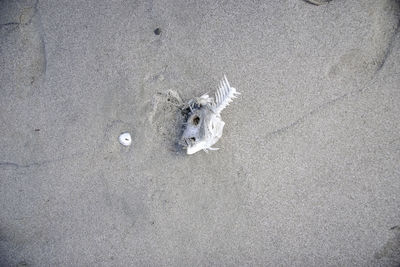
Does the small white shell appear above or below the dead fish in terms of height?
above

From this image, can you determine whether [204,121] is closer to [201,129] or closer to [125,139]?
[201,129]

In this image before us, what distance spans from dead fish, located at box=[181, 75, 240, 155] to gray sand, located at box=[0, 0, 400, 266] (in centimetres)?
23

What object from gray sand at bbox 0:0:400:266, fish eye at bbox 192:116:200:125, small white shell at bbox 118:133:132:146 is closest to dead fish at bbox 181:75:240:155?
fish eye at bbox 192:116:200:125

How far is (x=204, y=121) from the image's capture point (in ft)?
8.17

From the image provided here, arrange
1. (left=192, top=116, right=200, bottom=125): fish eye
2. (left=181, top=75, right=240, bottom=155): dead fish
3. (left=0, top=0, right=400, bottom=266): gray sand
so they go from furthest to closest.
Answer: (left=0, top=0, right=400, bottom=266): gray sand
(left=192, top=116, right=200, bottom=125): fish eye
(left=181, top=75, right=240, bottom=155): dead fish

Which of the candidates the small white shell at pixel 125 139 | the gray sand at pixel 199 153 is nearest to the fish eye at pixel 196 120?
the gray sand at pixel 199 153

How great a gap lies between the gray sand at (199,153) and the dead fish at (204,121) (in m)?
0.23

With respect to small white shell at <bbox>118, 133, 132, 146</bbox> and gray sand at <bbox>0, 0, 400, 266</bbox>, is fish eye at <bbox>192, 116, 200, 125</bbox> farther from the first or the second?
small white shell at <bbox>118, 133, 132, 146</bbox>

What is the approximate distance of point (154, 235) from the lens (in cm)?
293

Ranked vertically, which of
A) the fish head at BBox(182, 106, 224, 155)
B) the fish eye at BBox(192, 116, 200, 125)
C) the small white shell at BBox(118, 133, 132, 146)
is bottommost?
the fish head at BBox(182, 106, 224, 155)

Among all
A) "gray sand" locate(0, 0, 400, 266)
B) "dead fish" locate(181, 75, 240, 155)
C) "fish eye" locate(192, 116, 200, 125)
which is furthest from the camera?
"gray sand" locate(0, 0, 400, 266)

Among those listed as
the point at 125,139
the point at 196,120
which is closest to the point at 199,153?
the point at 196,120

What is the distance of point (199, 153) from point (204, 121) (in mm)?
483

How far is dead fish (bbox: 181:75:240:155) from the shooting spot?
248 centimetres
